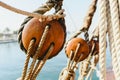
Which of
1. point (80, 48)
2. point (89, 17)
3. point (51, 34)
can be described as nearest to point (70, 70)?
point (80, 48)

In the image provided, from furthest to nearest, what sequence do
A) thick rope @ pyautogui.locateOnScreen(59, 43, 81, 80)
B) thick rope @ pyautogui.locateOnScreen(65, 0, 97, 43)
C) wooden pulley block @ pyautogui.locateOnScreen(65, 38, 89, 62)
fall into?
1. thick rope @ pyautogui.locateOnScreen(65, 0, 97, 43)
2. wooden pulley block @ pyautogui.locateOnScreen(65, 38, 89, 62)
3. thick rope @ pyautogui.locateOnScreen(59, 43, 81, 80)

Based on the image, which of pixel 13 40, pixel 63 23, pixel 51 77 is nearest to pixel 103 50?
pixel 63 23

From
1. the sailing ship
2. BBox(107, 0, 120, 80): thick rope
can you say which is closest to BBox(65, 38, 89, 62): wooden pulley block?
the sailing ship

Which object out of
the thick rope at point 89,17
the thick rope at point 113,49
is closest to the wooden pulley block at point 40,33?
the thick rope at point 113,49

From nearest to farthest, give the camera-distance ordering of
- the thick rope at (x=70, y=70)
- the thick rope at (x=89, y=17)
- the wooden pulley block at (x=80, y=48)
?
the thick rope at (x=70, y=70) → the wooden pulley block at (x=80, y=48) → the thick rope at (x=89, y=17)

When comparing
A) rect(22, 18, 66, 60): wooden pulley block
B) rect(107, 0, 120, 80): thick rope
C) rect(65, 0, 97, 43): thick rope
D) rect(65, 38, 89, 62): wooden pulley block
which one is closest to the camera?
rect(107, 0, 120, 80): thick rope

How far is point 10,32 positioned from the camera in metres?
58.3

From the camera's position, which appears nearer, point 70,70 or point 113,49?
point 113,49

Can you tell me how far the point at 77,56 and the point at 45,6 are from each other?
76 centimetres

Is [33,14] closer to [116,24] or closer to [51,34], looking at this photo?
[51,34]

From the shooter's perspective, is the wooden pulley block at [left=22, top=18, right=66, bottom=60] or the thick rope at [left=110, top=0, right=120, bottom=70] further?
the wooden pulley block at [left=22, top=18, right=66, bottom=60]

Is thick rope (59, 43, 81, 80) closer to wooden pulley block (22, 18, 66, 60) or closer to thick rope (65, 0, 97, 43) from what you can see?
thick rope (65, 0, 97, 43)

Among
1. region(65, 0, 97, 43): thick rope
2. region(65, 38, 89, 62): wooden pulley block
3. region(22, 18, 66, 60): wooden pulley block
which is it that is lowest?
region(22, 18, 66, 60): wooden pulley block

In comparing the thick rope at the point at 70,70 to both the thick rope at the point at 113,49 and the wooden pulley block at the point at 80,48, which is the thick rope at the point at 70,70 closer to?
A: the wooden pulley block at the point at 80,48
